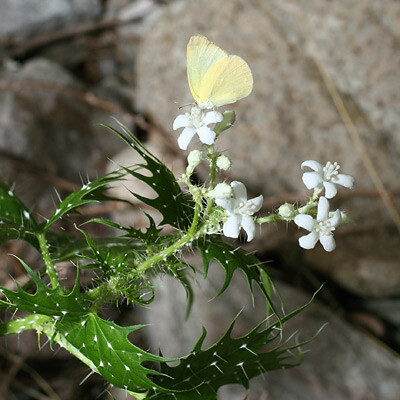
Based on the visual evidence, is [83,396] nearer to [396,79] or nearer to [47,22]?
[396,79]

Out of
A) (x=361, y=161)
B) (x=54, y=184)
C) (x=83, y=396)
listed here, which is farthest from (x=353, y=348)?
(x=54, y=184)

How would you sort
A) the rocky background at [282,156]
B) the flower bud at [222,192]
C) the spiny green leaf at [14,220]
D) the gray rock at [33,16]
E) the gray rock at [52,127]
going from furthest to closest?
1. the gray rock at [33,16]
2. the gray rock at [52,127]
3. the rocky background at [282,156]
4. the spiny green leaf at [14,220]
5. the flower bud at [222,192]

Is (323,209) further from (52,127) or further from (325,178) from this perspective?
(52,127)

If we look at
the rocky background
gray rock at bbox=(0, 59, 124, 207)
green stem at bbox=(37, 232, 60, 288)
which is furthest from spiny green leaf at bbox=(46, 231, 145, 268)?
gray rock at bbox=(0, 59, 124, 207)

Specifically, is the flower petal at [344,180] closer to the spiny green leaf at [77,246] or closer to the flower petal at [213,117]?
the flower petal at [213,117]

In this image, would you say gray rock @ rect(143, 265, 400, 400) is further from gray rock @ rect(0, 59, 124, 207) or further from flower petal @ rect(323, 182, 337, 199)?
flower petal @ rect(323, 182, 337, 199)

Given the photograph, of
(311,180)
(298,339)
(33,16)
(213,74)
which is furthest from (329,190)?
→ (33,16)

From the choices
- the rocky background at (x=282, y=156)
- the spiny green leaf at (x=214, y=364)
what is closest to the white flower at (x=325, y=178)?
the spiny green leaf at (x=214, y=364)
